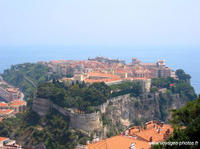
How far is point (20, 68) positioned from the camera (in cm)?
7650

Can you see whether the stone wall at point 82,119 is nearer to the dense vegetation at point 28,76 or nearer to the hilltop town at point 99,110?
the hilltop town at point 99,110

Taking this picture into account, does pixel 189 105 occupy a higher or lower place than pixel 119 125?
higher

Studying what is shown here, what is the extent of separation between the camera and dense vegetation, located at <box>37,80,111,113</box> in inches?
1418

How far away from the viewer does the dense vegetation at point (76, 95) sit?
36009 millimetres

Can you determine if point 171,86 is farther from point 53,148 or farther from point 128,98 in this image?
point 53,148

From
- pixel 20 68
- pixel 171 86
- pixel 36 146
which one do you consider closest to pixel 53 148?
pixel 36 146

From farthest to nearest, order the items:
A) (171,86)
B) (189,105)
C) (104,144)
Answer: (171,86) → (104,144) → (189,105)

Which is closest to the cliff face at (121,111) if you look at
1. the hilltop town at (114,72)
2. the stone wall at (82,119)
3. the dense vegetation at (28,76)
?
the stone wall at (82,119)

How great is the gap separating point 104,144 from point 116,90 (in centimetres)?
2338

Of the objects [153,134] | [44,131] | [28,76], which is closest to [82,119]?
[44,131]

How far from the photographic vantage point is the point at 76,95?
38062 millimetres

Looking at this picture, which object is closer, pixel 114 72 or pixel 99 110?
pixel 99 110

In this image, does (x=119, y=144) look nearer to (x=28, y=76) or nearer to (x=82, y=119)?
(x=82, y=119)

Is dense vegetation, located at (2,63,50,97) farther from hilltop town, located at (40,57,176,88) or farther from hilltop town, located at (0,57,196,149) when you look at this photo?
hilltop town, located at (0,57,196,149)
